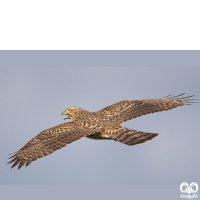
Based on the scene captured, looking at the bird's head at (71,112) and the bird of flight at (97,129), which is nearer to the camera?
the bird of flight at (97,129)

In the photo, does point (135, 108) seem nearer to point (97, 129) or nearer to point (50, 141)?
point (97, 129)

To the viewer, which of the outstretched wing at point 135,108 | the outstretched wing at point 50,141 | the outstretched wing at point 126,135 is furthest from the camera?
the outstretched wing at point 135,108

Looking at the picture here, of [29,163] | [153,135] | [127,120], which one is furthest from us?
[127,120]

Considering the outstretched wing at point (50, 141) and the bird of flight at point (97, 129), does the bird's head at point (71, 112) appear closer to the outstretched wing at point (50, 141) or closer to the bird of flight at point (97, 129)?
the bird of flight at point (97, 129)

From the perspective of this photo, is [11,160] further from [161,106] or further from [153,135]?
[161,106]

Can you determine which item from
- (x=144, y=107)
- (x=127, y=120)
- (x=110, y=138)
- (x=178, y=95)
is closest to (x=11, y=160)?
(x=110, y=138)

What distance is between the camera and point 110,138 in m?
8.58

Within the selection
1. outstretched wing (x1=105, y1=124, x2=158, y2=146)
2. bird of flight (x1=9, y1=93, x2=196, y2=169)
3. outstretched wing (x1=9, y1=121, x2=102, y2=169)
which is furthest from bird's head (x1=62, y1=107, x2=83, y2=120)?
outstretched wing (x1=105, y1=124, x2=158, y2=146)

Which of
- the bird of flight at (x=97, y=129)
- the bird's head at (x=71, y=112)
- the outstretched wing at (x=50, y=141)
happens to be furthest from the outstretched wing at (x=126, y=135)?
the bird's head at (x=71, y=112)

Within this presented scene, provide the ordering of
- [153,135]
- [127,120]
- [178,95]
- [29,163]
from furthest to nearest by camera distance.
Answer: [178,95], [127,120], [153,135], [29,163]

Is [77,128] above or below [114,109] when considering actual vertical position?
below

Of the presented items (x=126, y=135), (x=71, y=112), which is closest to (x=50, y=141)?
(x=71, y=112)

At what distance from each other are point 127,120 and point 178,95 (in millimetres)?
2177

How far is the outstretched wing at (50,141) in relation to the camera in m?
7.70
